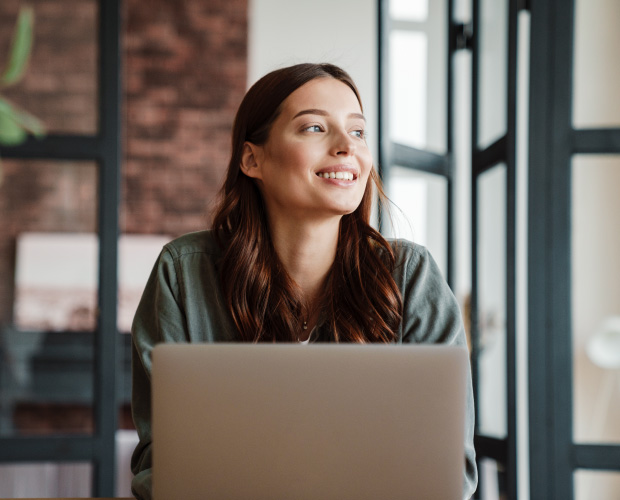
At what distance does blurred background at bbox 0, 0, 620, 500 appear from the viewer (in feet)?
8.03

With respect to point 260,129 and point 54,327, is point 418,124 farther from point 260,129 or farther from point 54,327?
point 54,327

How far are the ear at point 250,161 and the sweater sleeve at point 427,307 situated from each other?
366 millimetres

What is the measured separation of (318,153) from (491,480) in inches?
71.4

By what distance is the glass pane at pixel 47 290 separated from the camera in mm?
2820

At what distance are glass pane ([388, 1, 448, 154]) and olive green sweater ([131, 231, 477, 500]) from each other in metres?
1.58

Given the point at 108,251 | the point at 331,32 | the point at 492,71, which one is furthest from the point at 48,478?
the point at 331,32

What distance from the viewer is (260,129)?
60.3 inches

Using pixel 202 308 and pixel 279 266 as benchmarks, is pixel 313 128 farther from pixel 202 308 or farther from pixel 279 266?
pixel 202 308

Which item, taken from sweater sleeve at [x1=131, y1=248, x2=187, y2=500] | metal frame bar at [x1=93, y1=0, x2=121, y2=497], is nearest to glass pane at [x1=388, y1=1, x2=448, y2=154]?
metal frame bar at [x1=93, y1=0, x2=121, y2=497]

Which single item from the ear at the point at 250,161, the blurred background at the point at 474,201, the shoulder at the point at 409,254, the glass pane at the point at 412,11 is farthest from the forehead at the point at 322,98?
the glass pane at the point at 412,11

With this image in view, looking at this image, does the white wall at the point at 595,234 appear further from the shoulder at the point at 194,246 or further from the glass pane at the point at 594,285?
the shoulder at the point at 194,246

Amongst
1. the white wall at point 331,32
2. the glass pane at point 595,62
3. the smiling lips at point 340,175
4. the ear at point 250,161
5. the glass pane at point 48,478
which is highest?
the white wall at point 331,32

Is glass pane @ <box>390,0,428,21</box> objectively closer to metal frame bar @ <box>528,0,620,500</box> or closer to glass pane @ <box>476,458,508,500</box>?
metal frame bar @ <box>528,0,620,500</box>

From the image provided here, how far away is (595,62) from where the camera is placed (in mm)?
2494
